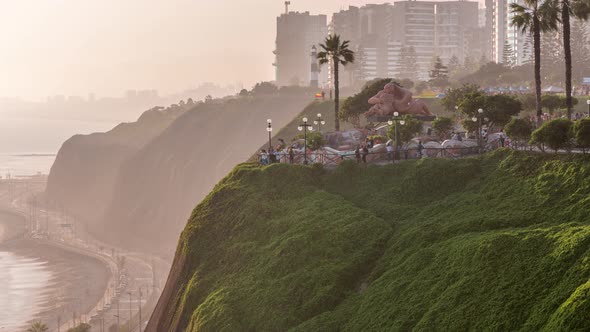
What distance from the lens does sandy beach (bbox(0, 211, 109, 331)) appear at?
127 metres

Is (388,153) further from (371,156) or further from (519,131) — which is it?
(519,131)

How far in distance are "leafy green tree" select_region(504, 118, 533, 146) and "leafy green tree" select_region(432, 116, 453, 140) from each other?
16772 millimetres

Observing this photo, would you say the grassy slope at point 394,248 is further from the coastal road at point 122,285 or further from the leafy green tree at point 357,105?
the coastal road at point 122,285

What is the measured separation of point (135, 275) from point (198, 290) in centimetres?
11030

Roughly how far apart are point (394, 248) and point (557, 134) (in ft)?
36.6

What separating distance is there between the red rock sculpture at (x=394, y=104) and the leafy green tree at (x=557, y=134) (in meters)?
31.2

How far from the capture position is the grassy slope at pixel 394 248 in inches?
1359

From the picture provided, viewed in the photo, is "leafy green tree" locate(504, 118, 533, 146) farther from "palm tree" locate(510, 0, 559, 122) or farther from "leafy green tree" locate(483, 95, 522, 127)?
"leafy green tree" locate(483, 95, 522, 127)

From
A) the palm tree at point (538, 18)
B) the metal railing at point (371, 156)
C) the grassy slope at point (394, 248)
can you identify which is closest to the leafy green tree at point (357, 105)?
the metal railing at point (371, 156)

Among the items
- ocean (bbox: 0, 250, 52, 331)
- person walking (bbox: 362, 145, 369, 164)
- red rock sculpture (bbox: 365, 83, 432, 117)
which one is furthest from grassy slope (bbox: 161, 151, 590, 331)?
ocean (bbox: 0, 250, 52, 331)

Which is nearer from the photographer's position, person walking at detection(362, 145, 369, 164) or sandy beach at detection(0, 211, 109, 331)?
person walking at detection(362, 145, 369, 164)

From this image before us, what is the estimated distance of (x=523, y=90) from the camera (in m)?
121

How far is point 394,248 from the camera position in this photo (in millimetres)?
46156

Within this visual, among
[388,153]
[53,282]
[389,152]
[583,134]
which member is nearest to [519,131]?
[583,134]
